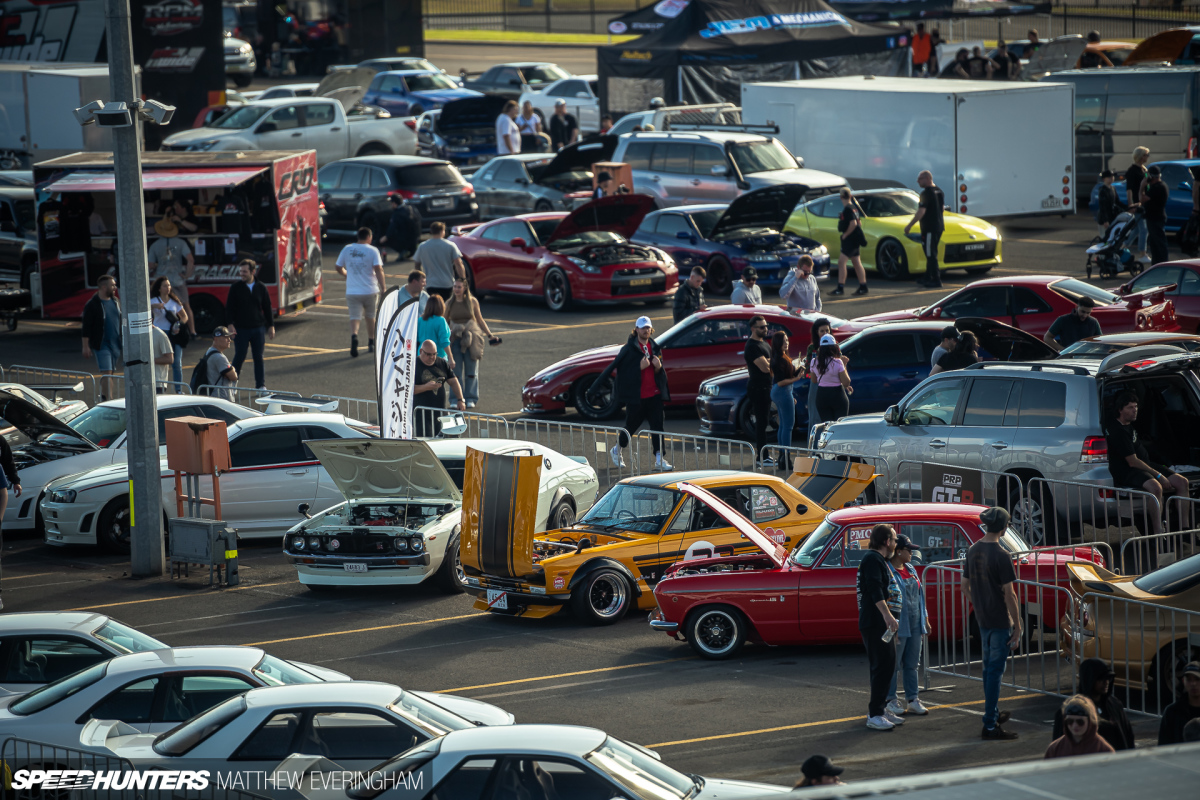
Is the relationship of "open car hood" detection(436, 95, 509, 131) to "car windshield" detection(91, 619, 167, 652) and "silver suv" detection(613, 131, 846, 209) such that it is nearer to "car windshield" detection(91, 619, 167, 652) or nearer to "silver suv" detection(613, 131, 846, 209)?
"silver suv" detection(613, 131, 846, 209)


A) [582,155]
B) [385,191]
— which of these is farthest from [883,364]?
[385,191]

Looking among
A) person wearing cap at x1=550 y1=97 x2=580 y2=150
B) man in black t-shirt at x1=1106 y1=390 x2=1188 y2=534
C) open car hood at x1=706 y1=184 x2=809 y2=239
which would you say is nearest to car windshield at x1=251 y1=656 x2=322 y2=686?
man in black t-shirt at x1=1106 y1=390 x2=1188 y2=534

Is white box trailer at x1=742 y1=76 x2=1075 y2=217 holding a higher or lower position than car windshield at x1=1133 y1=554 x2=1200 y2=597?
higher

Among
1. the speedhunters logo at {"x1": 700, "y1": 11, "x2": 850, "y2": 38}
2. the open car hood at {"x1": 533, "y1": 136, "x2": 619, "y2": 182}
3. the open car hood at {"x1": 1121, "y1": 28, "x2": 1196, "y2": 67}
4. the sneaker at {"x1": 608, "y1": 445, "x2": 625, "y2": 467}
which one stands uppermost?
the speedhunters logo at {"x1": 700, "y1": 11, "x2": 850, "y2": 38}

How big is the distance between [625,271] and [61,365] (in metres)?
9.38

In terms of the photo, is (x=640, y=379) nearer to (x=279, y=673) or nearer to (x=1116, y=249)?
(x=279, y=673)

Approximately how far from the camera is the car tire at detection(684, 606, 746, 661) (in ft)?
36.9

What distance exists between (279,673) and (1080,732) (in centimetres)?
459

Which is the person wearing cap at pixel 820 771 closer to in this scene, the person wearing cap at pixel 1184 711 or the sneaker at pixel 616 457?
the person wearing cap at pixel 1184 711

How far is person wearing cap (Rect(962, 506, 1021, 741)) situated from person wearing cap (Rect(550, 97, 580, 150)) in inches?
1248

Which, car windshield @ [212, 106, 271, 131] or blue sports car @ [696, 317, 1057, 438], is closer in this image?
blue sports car @ [696, 317, 1057, 438]

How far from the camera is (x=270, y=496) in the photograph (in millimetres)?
15297

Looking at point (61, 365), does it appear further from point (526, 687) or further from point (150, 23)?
point (150, 23)

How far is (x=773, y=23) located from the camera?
3834cm
